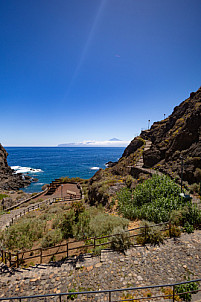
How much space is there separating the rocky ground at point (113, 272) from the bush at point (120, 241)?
0.33 metres

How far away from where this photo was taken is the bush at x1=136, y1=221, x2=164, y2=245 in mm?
7867

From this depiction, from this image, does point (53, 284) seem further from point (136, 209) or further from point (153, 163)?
point (153, 163)

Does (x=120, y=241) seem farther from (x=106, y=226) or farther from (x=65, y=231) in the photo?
(x=65, y=231)

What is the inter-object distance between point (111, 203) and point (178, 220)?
23.4 ft

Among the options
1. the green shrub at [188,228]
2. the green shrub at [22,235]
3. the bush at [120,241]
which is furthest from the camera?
the green shrub at [22,235]

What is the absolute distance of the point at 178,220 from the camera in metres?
9.26

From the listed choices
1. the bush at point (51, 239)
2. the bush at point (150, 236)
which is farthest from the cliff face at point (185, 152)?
the bush at point (51, 239)

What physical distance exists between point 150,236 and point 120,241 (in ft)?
5.78

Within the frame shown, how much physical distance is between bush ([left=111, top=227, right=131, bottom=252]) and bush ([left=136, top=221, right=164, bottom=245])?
0.74m

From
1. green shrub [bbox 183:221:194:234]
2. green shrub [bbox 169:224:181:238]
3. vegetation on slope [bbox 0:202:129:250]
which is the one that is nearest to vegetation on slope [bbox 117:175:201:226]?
green shrub [bbox 183:221:194:234]

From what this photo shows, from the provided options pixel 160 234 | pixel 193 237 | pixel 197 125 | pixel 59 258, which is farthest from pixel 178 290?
pixel 197 125

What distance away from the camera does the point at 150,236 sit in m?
8.01

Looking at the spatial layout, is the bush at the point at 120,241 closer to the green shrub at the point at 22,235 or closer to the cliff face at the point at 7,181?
the green shrub at the point at 22,235

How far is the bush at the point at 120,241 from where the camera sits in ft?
24.7
